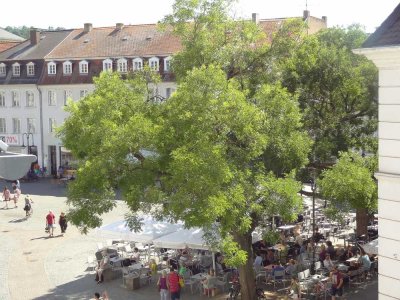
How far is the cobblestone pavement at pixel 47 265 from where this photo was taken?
23.3m

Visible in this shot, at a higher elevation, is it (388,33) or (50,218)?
(388,33)

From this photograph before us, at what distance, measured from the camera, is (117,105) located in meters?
19.0

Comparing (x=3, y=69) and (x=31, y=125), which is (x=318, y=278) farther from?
(x=3, y=69)

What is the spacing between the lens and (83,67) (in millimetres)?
53094

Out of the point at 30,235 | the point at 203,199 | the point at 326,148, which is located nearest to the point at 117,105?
the point at 203,199

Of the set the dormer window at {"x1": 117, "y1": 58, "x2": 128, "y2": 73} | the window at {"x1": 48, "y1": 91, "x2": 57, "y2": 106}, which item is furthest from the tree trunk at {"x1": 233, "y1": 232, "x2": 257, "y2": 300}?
the window at {"x1": 48, "y1": 91, "x2": 57, "y2": 106}

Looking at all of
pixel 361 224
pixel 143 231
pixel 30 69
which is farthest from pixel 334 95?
pixel 30 69

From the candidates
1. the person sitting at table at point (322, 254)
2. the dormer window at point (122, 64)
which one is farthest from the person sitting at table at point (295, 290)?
the dormer window at point (122, 64)

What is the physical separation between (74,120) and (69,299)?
6.49m

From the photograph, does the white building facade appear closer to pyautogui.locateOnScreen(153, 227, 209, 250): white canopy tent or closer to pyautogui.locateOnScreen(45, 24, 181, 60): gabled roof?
pyautogui.locateOnScreen(153, 227, 209, 250): white canopy tent

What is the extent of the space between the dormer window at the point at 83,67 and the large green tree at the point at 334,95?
30241mm

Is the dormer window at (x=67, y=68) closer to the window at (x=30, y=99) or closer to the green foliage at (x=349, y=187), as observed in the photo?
the window at (x=30, y=99)

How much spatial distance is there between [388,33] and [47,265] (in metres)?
19.0

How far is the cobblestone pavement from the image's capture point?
23.3 m
